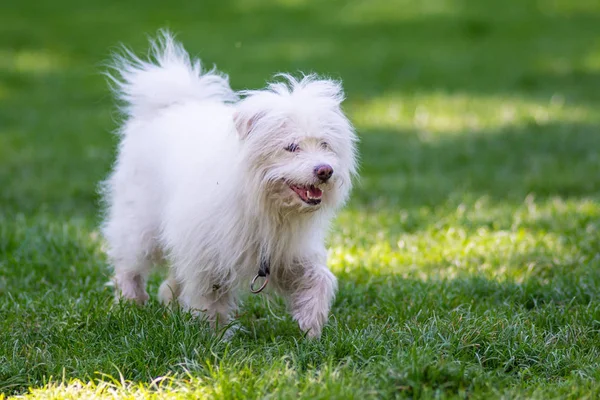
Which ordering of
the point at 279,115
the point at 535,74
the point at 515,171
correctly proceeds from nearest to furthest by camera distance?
1. the point at 279,115
2. the point at 515,171
3. the point at 535,74

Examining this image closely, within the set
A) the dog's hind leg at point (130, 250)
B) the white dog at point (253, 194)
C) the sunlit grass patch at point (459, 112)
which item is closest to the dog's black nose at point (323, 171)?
the white dog at point (253, 194)

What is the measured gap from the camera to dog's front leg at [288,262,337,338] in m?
5.01

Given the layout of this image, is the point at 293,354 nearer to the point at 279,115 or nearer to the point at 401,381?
the point at 401,381

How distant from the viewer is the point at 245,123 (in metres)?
4.91

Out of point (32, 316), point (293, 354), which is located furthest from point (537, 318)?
point (32, 316)

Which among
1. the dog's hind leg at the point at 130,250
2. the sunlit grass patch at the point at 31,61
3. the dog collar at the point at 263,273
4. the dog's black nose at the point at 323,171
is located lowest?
the sunlit grass patch at the point at 31,61

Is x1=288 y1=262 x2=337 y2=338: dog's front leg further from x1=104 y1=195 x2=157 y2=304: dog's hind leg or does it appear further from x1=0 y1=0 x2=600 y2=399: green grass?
x1=104 y1=195 x2=157 y2=304: dog's hind leg

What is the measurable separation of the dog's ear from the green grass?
41.6 inches

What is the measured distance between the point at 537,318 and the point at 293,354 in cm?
158

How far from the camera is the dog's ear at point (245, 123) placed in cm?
491

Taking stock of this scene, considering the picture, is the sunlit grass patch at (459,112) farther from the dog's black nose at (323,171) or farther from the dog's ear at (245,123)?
the dog's black nose at (323,171)

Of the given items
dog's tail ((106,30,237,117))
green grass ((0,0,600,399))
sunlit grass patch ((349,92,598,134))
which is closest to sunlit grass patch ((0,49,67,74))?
green grass ((0,0,600,399))

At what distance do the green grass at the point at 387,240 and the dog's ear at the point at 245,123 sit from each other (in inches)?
41.6

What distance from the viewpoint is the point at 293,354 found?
4.39m
